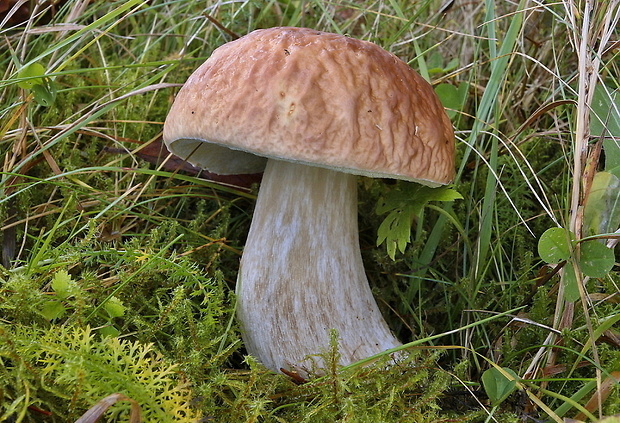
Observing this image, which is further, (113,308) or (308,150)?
(113,308)

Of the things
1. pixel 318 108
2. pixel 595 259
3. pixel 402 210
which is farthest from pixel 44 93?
pixel 595 259

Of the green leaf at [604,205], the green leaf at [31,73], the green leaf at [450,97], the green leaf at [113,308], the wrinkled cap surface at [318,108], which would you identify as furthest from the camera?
the green leaf at [450,97]

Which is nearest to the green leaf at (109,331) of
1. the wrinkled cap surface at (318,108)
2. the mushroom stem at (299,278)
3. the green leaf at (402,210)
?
the mushroom stem at (299,278)

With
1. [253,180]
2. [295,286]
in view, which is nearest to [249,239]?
[295,286]

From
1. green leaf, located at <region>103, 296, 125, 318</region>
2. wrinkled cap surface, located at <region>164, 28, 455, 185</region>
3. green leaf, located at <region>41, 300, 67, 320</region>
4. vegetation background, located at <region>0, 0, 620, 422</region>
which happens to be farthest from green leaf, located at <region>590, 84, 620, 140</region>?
green leaf, located at <region>41, 300, 67, 320</region>

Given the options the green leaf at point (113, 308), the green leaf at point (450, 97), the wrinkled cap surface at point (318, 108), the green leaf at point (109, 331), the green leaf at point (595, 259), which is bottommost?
the green leaf at point (109, 331)

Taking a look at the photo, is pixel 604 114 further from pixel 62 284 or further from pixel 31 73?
pixel 31 73

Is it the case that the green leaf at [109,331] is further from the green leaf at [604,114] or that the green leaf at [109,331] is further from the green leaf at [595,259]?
the green leaf at [604,114]
